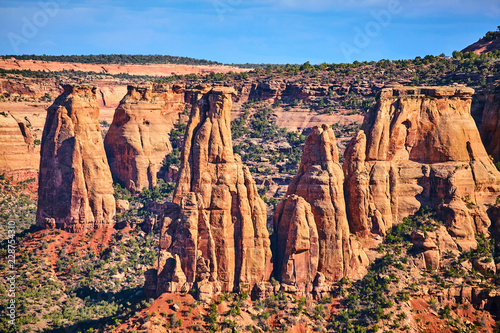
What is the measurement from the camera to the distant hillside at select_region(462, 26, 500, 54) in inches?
5192

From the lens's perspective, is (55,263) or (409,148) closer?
(409,148)

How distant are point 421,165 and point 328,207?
12.8 meters

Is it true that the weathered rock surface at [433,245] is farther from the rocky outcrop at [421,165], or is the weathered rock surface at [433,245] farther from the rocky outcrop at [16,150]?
the rocky outcrop at [16,150]

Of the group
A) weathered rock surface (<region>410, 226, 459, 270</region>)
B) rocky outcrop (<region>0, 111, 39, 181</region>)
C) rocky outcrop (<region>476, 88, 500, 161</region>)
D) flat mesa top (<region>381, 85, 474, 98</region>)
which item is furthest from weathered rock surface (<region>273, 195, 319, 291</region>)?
rocky outcrop (<region>0, 111, 39, 181</region>)

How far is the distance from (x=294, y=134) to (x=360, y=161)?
43.6m

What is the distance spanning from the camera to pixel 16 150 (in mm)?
113062

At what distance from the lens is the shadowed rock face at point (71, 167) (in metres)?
89.9

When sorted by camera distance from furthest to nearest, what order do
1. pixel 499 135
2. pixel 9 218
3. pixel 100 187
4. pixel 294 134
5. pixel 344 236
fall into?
pixel 294 134 < pixel 9 218 < pixel 100 187 < pixel 499 135 < pixel 344 236

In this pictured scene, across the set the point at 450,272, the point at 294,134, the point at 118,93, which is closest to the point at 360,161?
the point at 450,272

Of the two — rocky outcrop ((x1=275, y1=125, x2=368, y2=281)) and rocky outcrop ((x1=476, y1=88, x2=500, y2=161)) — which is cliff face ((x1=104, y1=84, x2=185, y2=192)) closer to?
rocky outcrop ((x1=275, y1=125, x2=368, y2=281))

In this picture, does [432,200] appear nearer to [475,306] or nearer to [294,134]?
[475,306]

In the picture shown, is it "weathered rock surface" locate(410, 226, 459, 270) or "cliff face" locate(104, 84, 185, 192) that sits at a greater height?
"cliff face" locate(104, 84, 185, 192)

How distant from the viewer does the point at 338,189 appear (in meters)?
71.6

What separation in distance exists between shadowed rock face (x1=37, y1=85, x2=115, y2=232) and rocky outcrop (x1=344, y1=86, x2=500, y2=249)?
99.4 ft
